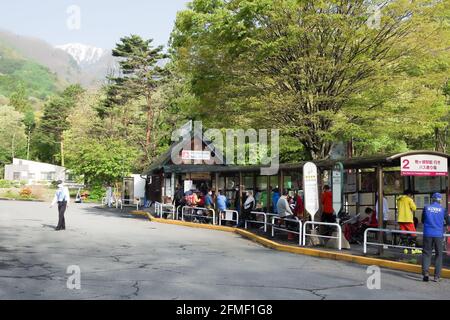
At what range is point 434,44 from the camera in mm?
20094

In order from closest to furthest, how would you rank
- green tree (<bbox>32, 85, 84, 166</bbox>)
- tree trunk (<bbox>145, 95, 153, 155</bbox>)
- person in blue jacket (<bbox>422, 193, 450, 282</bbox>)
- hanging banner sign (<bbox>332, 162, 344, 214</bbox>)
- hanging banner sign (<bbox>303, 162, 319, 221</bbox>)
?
1. person in blue jacket (<bbox>422, 193, 450, 282</bbox>)
2. hanging banner sign (<bbox>332, 162, 344, 214</bbox>)
3. hanging banner sign (<bbox>303, 162, 319, 221</bbox>)
4. tree trunk (<bbox>145, 95, 153, 155</bbox>)
5. green tree (<bbox>32, 85, 84, 166</bbox>)

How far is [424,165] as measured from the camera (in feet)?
45.4

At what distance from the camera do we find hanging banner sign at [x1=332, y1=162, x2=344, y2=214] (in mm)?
15617

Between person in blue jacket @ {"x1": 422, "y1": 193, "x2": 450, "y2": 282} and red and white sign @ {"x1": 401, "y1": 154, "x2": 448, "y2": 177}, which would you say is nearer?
person in blue jacket @ {"x1": 422, "y1": 193, "x2": 450, "y2": 282}

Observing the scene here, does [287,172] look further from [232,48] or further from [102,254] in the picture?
[102,254]

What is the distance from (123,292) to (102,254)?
5.11 metres

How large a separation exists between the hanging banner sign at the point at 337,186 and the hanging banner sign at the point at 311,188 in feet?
1.92

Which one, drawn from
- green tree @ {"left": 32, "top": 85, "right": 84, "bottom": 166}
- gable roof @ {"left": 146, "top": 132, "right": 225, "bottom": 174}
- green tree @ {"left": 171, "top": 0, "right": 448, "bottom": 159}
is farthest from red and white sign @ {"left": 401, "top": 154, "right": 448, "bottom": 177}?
green tree @ {"left": 32, "top": 85, "right": 84, "bottom": 166}

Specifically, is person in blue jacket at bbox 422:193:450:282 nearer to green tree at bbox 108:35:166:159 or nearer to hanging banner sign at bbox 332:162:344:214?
hanging banner sign at bbox 332:162:344:214

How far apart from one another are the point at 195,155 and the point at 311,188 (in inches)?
712

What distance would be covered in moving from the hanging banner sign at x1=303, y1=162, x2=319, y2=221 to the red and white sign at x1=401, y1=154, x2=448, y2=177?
127 inches

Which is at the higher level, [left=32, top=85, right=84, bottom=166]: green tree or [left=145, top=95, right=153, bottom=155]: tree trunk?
[left=32, top=85, right=84, bottom=166]: green tree

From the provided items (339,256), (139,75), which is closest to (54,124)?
(139,75)
